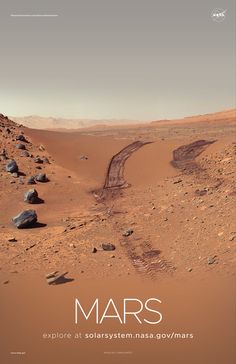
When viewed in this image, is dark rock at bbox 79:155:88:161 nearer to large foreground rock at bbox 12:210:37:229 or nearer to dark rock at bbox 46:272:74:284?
large foreground rock at bbox 12:210:37:229

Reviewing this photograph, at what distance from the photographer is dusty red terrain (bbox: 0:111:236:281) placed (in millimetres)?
9961

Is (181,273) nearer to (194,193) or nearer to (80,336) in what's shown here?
(80,336)

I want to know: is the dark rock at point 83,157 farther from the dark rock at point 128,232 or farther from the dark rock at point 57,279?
the dark rock at point 57,279

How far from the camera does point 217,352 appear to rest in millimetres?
6703

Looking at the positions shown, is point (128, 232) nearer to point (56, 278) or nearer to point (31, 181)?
point (56, 278)

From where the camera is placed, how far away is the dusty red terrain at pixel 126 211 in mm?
9961

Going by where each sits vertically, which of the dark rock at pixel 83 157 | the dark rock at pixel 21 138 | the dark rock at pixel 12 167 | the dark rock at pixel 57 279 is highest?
the dark rock at pixel 21 138

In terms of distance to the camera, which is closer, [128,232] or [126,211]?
[128,232]

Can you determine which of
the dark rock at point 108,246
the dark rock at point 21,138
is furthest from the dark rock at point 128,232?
the dark rock at point 21,138

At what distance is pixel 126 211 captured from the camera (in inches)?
563

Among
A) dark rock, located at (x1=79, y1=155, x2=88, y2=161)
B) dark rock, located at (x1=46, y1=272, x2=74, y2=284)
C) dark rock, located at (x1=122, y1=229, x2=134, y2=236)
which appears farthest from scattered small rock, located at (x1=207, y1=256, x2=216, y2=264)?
dark rock, located at (x1=79, y1=155, x2=88, y2=161)

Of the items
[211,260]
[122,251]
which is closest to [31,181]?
[122,251]

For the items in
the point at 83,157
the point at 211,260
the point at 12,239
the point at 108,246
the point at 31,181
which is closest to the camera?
the point at 211,260

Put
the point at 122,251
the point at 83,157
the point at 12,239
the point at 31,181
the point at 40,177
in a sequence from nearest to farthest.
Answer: the point at 122,251
the point at 12,239
the point at 31,181
the point at 40,177
the point at 83,157
